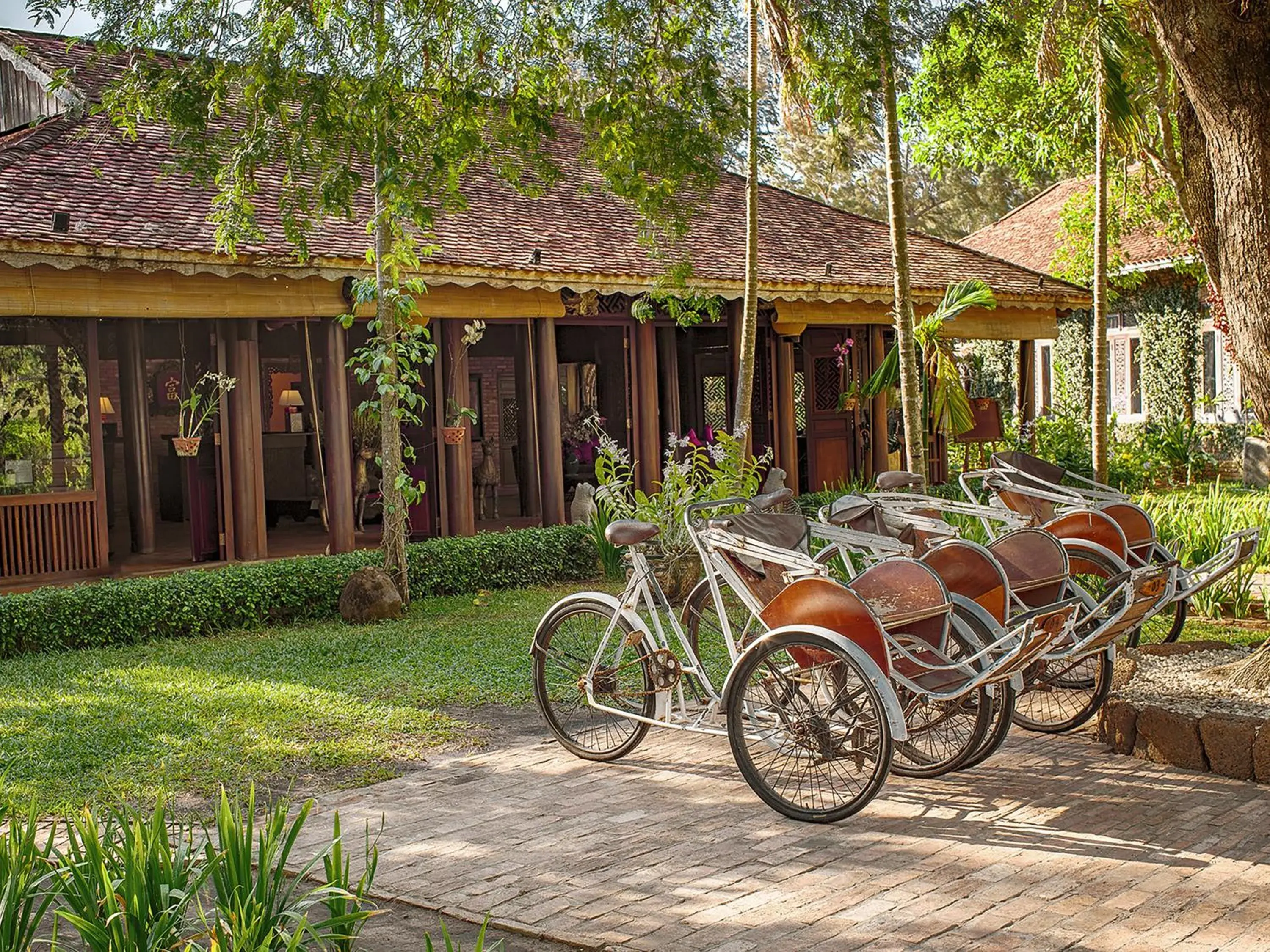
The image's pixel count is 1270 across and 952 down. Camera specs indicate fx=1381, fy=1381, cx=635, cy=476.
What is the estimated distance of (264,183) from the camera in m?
13.9

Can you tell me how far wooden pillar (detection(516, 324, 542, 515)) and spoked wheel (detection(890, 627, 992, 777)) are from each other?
9272mm

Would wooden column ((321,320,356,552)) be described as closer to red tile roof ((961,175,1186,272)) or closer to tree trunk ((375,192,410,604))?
tree trunk ((375,192,410,604))

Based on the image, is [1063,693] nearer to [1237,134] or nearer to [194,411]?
[1237,134]

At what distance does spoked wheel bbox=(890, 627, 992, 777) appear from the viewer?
17.9ft

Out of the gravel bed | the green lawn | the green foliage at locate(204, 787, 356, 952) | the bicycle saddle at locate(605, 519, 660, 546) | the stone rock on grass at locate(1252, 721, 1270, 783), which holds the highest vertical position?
the bicycle saddle at locate(605, 519, 660, 546)

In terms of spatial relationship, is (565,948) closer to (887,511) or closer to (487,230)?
(887,511)

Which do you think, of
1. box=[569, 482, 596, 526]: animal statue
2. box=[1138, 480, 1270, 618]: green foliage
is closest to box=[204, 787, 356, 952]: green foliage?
box=[1138, 480, 1270, 618]: green foliage

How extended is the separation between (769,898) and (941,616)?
1479mm

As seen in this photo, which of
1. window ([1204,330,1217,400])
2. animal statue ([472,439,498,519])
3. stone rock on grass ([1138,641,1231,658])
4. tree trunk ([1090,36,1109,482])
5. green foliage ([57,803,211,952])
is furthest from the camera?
window ([1204,330,1217,400])

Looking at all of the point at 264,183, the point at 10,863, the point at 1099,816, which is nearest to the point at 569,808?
the point at 1099,816

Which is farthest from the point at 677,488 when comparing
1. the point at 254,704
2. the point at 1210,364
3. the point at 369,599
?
the point at 1210,364

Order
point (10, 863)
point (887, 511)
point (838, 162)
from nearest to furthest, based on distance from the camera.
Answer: point (10, 863) → point (887, 511) → point (838, 162)

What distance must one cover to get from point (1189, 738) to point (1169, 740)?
0.09m

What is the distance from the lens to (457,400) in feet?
46.8
